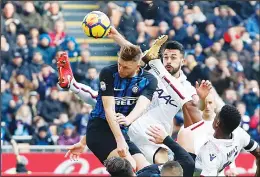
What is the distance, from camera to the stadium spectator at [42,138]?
19031 millimetres

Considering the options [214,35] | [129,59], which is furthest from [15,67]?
[129,59]

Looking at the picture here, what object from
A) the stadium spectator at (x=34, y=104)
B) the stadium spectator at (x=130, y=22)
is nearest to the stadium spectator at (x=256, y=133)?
the stadium spectator at (x=130, y=22)

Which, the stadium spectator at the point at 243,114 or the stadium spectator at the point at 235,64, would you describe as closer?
the stadium spectator at the point at 243,114

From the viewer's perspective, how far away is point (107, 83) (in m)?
11.2

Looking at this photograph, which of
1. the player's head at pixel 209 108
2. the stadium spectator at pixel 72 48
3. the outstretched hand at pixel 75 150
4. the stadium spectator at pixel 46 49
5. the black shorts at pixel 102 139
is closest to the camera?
the black shorts at pixel 102 139

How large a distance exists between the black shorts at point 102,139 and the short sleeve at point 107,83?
39cm

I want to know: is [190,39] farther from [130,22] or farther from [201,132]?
[201,132]

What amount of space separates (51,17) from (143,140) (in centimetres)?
907

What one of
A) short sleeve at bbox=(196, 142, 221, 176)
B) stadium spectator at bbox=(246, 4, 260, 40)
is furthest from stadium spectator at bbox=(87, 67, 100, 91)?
short sleeve at bbox=(196, 142, 221, 176)

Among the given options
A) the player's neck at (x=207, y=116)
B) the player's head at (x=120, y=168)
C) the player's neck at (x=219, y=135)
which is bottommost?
the player's neck at (x=207, y=116)

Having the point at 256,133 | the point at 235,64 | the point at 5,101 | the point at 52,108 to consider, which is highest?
the point at 235,64

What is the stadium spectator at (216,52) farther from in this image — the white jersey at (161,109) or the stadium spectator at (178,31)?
the white jersey at (161,109)

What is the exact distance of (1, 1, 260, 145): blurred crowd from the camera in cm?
1959

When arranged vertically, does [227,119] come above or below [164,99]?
above
